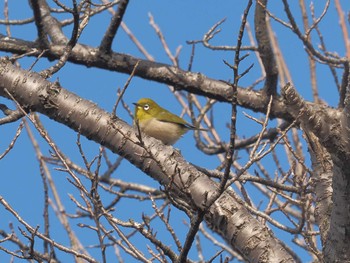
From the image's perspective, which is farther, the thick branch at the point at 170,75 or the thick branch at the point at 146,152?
the thick branch at the point at 170,75

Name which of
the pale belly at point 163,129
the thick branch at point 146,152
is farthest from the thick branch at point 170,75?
the thick branch at point 146,152

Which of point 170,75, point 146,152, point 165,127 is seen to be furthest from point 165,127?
point 146,152

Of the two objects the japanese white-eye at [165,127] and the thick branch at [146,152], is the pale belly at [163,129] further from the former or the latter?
the thick branch at [146,152]

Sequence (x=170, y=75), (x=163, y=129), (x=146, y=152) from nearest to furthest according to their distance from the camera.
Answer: (x=146, y=152)
(x=170, y=75)
(x=163, y=129)

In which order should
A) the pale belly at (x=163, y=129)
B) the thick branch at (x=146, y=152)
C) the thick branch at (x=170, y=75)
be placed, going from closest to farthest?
1. the thick branch at (x=146, y=152)
2. the thick branch at (x=170, y=75)
3. the pale belly at (x=163, y=129)

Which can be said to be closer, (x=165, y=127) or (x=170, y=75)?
(x=170, y=75)

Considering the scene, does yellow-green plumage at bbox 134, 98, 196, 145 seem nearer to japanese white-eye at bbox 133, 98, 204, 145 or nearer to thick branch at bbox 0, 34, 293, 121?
japanese white-eye at bbox 133, 98, 204, 145

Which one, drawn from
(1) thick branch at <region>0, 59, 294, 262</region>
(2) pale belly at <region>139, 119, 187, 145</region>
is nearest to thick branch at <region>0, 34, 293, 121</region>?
(2) pale belly at <region>139, 119, 187, 145</region>

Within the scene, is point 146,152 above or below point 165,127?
below

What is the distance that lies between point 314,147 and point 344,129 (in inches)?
43.6

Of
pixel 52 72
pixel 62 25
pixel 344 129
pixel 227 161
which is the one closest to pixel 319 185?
pixel 344 129

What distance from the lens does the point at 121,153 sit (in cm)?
420

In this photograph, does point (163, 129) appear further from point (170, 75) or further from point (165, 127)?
point (170, 75)

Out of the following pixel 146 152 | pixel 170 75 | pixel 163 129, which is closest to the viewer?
pixel 146 152
